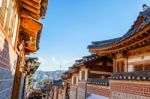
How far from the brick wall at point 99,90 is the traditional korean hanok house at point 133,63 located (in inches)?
61.1

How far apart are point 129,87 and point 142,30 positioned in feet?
7.65

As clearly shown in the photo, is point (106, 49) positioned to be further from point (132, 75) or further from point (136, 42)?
point (132, 75)

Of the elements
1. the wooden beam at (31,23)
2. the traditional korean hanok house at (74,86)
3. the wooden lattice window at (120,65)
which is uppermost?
the wooden beam at (31,23)

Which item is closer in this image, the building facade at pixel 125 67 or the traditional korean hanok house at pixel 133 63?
the traditional korean hanok house at pixel 133 63

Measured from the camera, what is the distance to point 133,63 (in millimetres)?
12273

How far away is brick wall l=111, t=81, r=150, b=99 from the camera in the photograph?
788 cm

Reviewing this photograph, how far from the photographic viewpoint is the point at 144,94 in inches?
313

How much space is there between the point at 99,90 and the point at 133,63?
3577 mm

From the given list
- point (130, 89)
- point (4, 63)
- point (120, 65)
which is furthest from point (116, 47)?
point (4, 63)

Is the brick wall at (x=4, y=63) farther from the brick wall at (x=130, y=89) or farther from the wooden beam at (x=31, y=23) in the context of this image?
the brick wall at (x=130, y=89)

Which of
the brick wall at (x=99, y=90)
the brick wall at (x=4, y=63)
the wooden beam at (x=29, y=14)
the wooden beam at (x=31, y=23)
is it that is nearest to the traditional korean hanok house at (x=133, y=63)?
the brick wall at (x=99, y=90)

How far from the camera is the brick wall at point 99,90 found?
1309cm

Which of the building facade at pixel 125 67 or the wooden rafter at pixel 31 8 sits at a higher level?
the wooden rafter at pixel 31 8

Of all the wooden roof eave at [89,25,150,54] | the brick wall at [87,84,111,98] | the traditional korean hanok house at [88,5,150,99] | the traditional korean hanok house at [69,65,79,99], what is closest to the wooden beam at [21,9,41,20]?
the traditional korean hanok house at [88,5,150,99]
